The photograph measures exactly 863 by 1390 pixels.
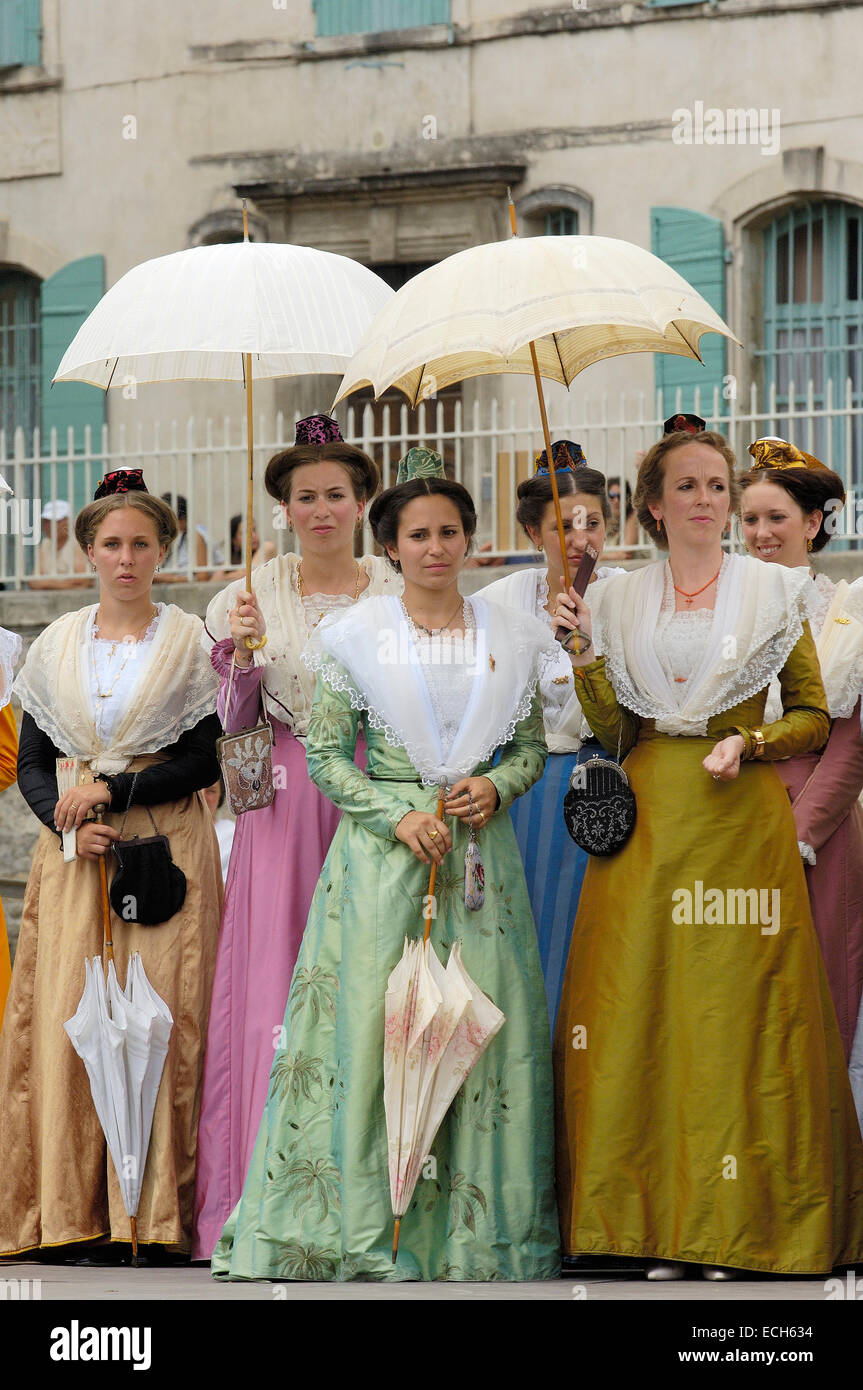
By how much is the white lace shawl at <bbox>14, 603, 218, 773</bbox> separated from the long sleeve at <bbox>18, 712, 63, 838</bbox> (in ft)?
0.18

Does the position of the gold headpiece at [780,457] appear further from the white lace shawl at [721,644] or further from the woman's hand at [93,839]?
the woman's hand at [93,839]

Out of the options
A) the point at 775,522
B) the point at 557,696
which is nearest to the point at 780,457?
the point at 775,522

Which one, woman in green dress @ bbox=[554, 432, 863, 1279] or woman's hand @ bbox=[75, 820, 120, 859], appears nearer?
woman in green dress @ bbox=[554, 432, 863, 1279]

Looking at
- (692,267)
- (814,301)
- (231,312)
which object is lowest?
(231,312)

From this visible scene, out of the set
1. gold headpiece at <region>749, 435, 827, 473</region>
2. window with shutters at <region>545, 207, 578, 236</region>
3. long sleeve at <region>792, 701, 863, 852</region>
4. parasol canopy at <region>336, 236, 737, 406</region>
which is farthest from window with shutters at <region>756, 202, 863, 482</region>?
parasol canopy at <region>336, 236, 737, 406</region>

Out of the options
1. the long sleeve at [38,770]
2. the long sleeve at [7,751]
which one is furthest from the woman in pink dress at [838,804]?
the long sleeve at [7,751]

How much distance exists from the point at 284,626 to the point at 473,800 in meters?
0.97

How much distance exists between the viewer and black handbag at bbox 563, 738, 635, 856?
489 centimetres

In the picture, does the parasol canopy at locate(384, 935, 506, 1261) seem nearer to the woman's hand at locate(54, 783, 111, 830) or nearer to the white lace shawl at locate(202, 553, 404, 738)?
the white lace shawl at locate(202, 553, 404, 738)

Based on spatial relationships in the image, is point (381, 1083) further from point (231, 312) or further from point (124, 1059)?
point (231, 312)

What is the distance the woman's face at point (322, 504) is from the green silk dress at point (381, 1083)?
2.25ft

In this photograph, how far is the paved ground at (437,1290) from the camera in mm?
4250

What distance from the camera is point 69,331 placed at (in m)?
15.4

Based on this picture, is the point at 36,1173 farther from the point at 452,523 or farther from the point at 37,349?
the point at 37,349
